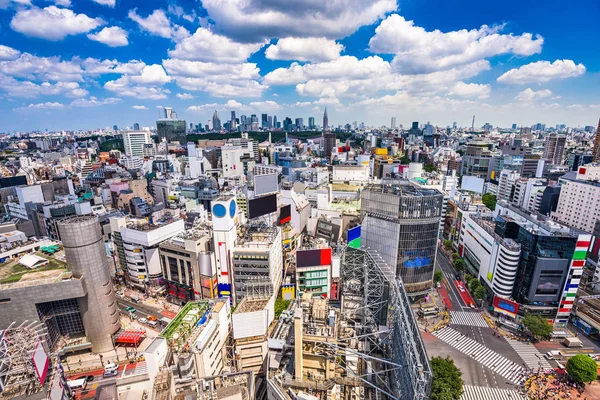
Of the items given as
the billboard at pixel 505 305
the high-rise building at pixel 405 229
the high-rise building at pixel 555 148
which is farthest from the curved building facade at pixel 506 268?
the high-rise building at pixel 555 148

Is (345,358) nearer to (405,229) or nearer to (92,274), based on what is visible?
(405,229)

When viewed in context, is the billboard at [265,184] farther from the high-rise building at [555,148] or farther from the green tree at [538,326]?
the high-rise building at [555,148]

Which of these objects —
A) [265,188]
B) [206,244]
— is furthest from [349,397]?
[265,188]

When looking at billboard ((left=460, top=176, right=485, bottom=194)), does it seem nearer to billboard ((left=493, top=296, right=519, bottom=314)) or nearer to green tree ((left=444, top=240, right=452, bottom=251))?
green tree ((left=444, top=240, right=452, bottom=251))

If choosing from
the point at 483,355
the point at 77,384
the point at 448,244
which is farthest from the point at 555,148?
the point at 77,384

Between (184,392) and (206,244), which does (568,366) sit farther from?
(206,244)

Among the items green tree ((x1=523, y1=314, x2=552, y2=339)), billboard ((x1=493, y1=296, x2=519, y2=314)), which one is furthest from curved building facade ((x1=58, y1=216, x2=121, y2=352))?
green tree ((x1=523, y1=314, x2=552, y2=339))
